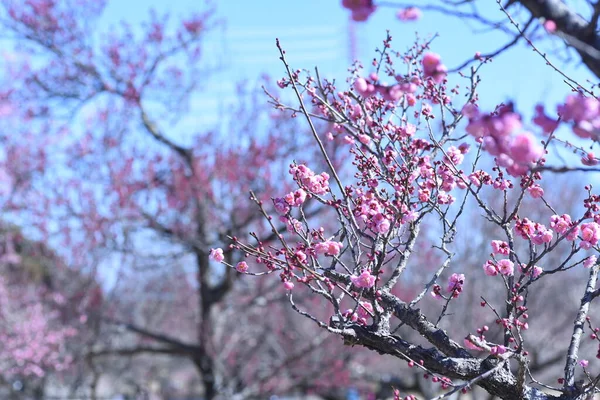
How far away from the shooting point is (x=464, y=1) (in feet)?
6.28

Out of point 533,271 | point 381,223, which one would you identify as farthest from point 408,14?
point 533,271

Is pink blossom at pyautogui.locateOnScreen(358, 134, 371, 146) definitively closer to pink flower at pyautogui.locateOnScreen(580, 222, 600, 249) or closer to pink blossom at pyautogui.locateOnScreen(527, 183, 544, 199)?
pink blossom at pyautogui.locateOnScreen(527, 183, 544, 199)

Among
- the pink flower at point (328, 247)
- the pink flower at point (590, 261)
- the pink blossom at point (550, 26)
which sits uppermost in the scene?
the pink flower at point (590, 261)

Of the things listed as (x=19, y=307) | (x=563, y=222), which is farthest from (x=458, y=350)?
(x=19, y=307)

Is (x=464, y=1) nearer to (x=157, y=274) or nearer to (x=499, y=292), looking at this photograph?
(x=499, y=292)

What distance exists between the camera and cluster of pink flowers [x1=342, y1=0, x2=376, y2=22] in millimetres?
1895

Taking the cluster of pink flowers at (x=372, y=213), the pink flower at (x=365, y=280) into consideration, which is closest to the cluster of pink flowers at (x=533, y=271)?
the cluster of pink flowers at (x=372, y=213)

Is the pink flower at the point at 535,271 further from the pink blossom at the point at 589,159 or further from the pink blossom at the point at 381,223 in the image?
the pink blossom at the point at 381,223

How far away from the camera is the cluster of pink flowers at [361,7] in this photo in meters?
1.89

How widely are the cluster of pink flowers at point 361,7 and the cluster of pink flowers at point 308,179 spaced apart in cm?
118

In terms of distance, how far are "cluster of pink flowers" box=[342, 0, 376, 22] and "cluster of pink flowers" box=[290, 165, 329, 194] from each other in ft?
3.87

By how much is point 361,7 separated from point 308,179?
1255 millimetres

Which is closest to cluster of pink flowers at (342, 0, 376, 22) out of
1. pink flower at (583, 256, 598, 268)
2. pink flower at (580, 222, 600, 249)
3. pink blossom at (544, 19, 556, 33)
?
pink blossom at (544, 19, 556, 33)

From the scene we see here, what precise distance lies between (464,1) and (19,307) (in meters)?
14.0
